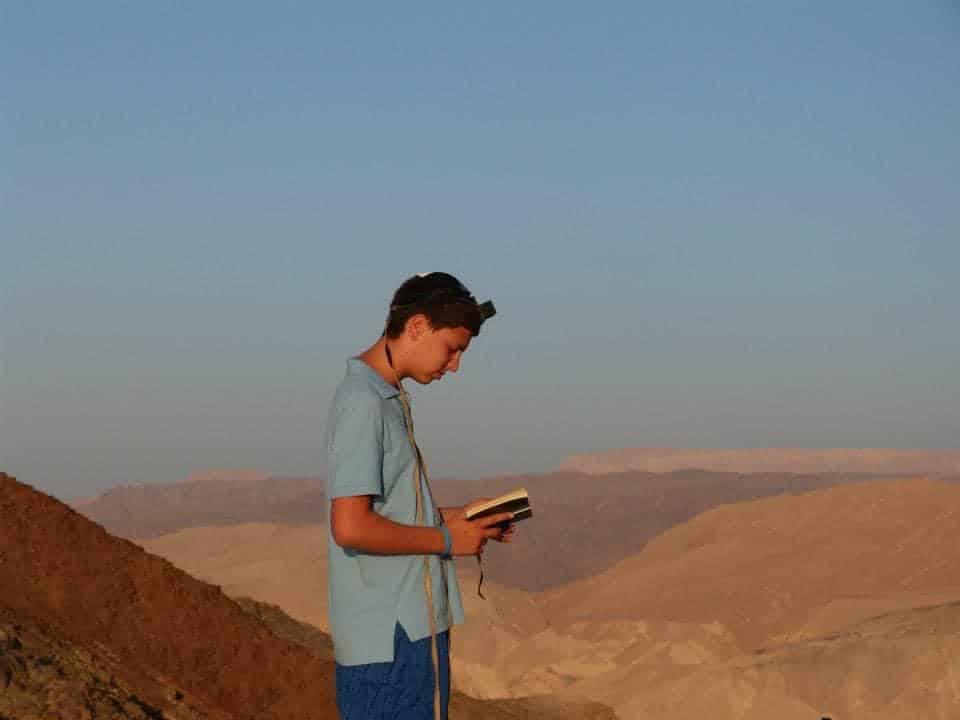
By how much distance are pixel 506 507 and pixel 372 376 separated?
40 cm

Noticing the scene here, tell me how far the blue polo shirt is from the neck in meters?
0.03

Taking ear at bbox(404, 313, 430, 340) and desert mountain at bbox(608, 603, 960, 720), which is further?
desert mountain at bbox(608, 603, 960, 720)

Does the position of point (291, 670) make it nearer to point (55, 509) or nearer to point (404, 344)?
point (55, 509)

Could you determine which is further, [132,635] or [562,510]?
[562,510]

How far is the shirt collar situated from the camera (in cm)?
253

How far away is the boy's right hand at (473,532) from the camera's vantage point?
2.56 meters

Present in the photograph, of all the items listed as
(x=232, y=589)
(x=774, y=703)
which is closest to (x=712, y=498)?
(x=232, y=589)

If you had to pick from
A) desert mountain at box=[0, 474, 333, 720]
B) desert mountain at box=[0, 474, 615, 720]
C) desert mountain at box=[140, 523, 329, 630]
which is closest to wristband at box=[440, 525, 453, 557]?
desert mountain at box=[0, 474, 615, 720]

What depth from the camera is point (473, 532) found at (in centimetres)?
259

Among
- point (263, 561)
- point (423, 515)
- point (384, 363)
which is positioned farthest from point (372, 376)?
point (263, 561)

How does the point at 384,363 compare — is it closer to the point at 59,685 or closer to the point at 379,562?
the point at 379,562

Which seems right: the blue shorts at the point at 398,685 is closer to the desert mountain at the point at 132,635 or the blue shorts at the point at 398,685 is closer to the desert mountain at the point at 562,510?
the desert mountain at the point at 132,635

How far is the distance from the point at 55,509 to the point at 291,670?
2329 mm

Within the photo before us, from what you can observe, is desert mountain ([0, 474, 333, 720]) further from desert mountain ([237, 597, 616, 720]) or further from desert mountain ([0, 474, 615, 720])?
desert mountain ([237, 597, 616, 720])
